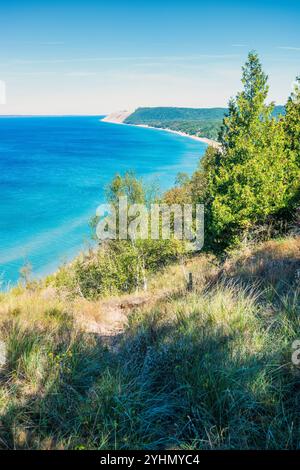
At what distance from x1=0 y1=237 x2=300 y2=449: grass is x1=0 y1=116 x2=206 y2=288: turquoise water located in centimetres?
481

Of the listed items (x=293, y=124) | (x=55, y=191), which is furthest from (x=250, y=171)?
(x=55, y=191)

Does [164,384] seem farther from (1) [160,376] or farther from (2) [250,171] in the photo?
(2) [250,171]

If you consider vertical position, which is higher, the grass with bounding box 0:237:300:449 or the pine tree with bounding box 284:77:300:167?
the pine tree with bounding box 284:77:300:167

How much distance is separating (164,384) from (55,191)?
7313 centimetres

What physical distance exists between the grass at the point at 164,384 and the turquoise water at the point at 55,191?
4.81m

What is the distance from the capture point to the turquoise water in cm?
4144

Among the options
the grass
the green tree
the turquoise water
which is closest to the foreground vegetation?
the grass

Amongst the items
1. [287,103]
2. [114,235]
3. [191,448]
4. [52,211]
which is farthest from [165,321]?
[52,211]

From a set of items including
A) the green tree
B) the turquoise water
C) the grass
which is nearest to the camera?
the grass

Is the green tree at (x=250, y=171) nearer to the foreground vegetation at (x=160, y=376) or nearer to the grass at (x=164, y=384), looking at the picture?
the foreground vegetation at (x=160, y=376)

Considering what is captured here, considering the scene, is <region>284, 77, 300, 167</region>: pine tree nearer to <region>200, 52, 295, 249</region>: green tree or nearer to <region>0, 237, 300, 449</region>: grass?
<region>200, 52, 295, 249</region>: green tree

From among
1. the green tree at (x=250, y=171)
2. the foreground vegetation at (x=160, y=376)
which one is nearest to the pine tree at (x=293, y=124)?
the green tree at (x=250, y=171)

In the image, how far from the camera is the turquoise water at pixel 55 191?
136 feet
